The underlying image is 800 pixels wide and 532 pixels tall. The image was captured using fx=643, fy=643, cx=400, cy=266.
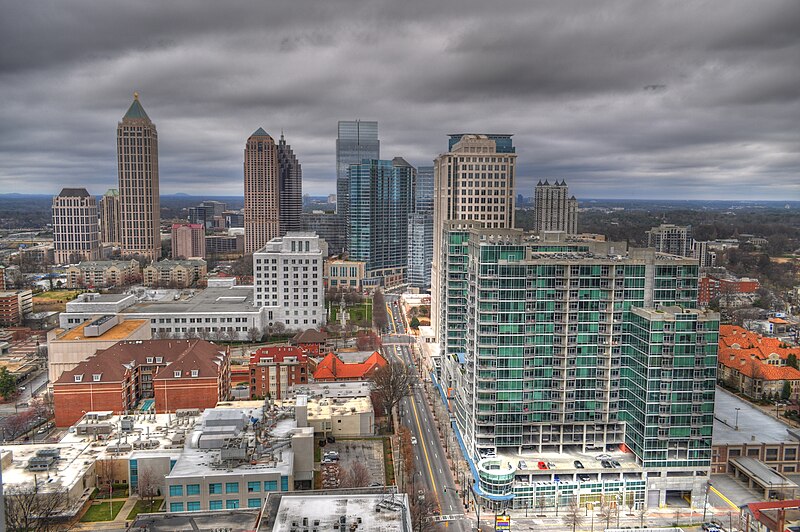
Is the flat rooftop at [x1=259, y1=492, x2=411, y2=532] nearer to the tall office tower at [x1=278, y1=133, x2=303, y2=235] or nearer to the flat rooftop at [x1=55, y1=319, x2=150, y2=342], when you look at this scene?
the flat rooftop at [x1=55, y1=319, x2=150, y2=342]

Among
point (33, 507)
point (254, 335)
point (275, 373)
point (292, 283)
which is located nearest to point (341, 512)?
point (33, 507)

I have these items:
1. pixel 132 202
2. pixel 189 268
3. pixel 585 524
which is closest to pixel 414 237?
pixel 189 268

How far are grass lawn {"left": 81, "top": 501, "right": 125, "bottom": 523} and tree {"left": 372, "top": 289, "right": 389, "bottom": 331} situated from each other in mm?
55261

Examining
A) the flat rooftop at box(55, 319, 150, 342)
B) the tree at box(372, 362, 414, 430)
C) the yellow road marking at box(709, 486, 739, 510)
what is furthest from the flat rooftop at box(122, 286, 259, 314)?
the yellow road marking at box(709, 486, 739, 510)

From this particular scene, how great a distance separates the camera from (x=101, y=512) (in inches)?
1500

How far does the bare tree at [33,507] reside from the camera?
3347cm

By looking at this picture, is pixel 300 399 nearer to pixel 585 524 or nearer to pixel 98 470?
pixel 98 470

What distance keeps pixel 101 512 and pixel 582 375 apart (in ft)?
103

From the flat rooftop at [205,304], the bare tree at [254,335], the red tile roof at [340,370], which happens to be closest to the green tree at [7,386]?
the flat rooftop at [205,304]

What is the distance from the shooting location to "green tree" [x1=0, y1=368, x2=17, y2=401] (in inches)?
2359

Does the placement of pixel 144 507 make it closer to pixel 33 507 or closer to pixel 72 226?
pixel 33 507

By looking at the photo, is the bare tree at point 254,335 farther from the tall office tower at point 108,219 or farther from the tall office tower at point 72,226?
the tall office tower at point 108,219

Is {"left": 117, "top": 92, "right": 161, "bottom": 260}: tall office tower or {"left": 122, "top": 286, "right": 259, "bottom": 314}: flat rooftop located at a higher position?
{"left": 117, "top": 92, "right": 161, "bottom": 260}: tall office tower

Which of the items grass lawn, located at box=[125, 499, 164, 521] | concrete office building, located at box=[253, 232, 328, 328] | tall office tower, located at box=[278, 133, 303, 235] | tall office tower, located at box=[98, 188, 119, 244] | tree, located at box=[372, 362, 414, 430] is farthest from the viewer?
tall office tower, located at box=[98, 188, 119, 244]
